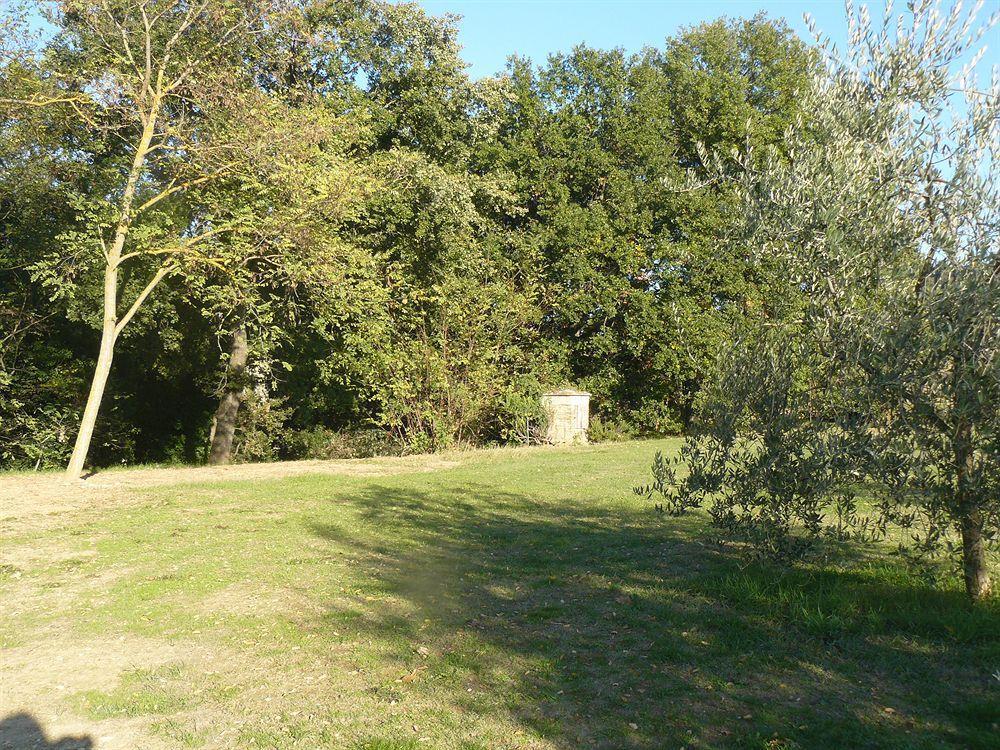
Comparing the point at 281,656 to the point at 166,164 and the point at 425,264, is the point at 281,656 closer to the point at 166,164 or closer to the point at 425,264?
the point at 166,164

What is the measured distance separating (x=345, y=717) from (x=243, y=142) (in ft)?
38.3

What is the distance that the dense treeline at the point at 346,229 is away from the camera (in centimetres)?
1473

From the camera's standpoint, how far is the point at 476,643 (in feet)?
19.6

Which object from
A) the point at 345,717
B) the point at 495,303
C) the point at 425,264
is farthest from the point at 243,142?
Result: the point at 345,717

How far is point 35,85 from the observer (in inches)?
552

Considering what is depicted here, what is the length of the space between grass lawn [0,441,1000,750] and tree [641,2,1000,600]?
89 centimetres

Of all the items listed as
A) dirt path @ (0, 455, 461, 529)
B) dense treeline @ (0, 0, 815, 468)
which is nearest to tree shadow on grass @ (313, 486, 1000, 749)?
dense treeline @ (0, 0, 815, 468)

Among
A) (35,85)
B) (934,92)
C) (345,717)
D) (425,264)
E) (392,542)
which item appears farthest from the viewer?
(425,264)

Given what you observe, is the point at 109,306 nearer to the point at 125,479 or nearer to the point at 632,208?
the point at 125,479

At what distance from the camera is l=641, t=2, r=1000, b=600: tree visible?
5.43 meters

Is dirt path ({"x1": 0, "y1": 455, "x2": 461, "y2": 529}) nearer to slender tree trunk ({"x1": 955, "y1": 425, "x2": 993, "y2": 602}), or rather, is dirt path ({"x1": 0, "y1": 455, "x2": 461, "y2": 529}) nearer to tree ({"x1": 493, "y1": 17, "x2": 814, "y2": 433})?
tree ({"x1": 493, "y1": 17, "x2": 814, "y2": 433})

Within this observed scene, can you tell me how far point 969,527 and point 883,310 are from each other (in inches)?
66.1

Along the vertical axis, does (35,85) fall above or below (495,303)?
above

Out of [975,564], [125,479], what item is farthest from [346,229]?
[975,564]
